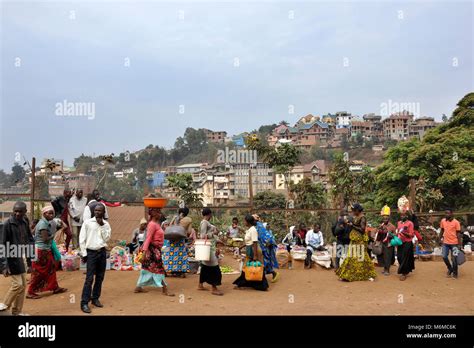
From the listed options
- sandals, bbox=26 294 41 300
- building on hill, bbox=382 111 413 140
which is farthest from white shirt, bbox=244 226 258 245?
building on hill, bbox=382 111 413 140

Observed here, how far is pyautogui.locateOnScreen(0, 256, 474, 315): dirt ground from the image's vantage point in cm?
645

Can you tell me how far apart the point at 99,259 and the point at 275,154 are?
16.8m

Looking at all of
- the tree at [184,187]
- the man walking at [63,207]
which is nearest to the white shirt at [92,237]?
the man walking at [63,207]

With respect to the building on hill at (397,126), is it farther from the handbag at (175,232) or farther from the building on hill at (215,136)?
the handbag at (175,232)

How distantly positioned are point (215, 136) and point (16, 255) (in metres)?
126

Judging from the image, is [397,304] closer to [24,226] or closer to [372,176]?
[24,226]

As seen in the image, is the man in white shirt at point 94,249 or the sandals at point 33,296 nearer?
the man in white shirt at point 94,249

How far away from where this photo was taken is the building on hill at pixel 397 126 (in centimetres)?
11438

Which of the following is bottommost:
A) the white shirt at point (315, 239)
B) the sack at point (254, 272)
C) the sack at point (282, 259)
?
the sack at point (282, 259)

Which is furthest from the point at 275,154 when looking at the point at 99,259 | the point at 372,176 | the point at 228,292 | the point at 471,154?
the point at 99,259

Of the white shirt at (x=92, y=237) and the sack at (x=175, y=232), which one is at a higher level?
the white shirt at (x=92, y=237)

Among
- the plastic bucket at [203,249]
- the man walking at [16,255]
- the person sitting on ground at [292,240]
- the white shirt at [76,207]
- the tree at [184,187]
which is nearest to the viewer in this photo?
the man walking at [16,255]

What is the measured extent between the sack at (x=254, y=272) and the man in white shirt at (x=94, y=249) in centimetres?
267

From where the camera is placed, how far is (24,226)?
627 cm
